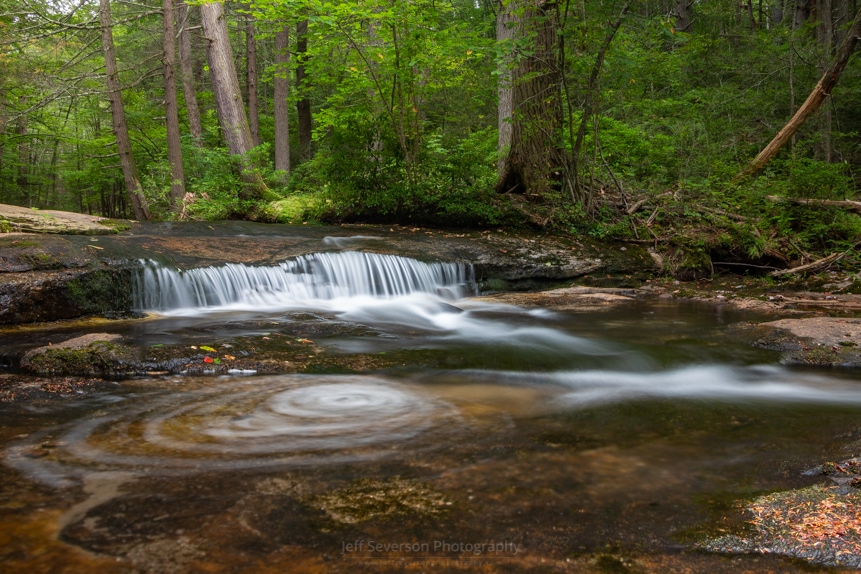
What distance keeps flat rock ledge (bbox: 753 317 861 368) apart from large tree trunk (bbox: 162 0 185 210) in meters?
12.8

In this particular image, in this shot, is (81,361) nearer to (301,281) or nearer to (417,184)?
(301,281)

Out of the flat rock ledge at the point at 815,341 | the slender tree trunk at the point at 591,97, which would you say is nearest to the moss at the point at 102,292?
the flat rock ledge at the point at 815,341

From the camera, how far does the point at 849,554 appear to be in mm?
2090

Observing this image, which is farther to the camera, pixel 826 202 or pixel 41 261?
pixel 826 202

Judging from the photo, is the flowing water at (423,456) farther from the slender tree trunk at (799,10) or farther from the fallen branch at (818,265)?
the slender tree trunk at (799,10)

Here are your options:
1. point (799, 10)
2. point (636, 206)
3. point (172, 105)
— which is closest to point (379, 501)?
point (636, 206)

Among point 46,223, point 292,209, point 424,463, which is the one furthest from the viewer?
point 292,209

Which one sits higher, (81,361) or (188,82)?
(188,82)

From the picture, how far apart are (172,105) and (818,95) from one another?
14.2 meters

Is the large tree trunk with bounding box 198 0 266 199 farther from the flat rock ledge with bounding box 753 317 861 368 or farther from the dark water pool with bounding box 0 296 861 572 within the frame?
the flat rock ledge with bounding box 753 317 861 368

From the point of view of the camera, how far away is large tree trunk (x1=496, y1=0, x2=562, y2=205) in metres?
10.1

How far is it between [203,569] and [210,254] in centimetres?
705

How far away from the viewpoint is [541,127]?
10602 mm

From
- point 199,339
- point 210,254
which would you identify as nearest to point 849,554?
point 199,339
